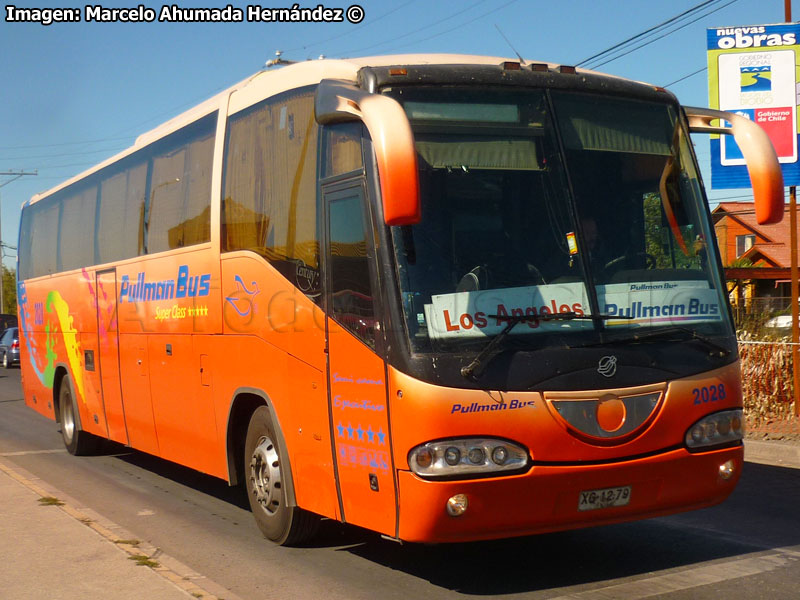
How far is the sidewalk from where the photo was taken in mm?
6109

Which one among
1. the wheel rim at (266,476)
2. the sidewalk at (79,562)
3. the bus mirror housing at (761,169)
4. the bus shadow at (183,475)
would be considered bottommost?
the bus shadow at (183,475)

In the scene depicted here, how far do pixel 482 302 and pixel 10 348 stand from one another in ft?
118

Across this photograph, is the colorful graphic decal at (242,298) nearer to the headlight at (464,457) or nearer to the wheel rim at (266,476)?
the wheel rim at (266,476)

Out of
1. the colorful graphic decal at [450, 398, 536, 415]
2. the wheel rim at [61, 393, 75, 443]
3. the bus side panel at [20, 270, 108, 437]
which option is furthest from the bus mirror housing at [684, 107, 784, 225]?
the wheel rim at [61, 393, 75, 443]

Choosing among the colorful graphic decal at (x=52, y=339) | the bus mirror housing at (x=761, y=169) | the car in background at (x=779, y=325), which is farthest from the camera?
the car in background at (x=779, y=325)

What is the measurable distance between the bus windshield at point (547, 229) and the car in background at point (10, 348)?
34973 millimetres

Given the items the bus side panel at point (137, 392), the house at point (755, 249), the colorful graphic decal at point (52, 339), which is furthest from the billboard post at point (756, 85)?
the house at point (755, 249)

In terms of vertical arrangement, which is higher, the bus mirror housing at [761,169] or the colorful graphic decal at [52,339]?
the bus mirror housing at [761,169]

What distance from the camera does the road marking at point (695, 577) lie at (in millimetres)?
6078

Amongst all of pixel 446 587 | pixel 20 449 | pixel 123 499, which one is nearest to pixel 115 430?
pixel 123 499

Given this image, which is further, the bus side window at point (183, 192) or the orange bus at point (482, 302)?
the bus side window at point (183, 192)

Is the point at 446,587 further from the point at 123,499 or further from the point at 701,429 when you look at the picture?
the point at 123,499

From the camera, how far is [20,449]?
14.4m

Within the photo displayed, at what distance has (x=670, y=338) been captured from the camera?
20.5 ft
